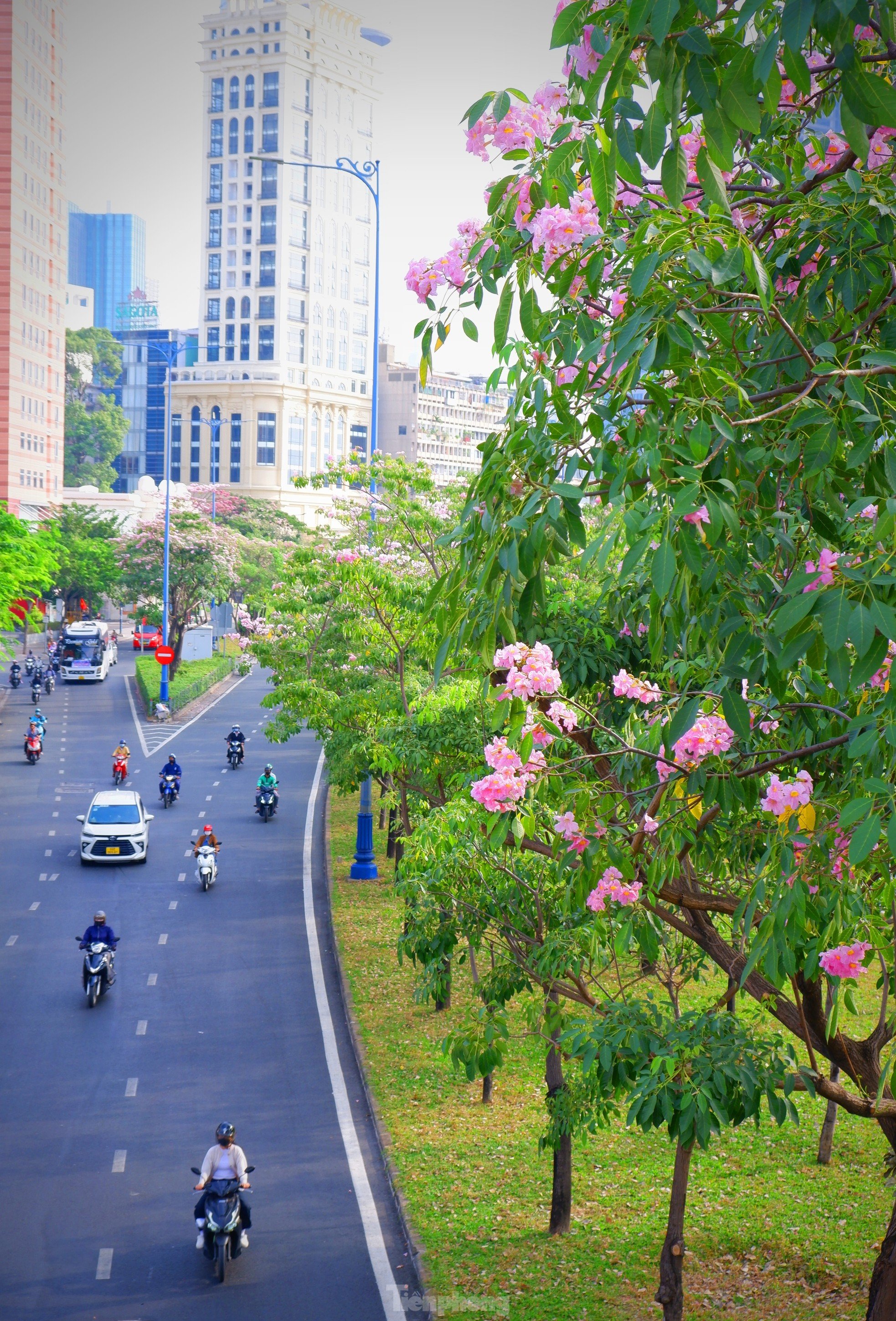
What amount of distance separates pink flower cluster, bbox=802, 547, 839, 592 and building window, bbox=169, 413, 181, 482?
14041cm

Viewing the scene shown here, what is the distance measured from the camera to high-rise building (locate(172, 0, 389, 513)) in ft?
429

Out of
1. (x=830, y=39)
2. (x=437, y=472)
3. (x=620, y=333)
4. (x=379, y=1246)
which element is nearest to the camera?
(x=830, y=39)

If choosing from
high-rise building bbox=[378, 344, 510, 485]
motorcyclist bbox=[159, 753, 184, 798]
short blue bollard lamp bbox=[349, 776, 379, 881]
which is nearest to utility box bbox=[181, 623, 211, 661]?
motorcyclist bbox=[159, 753, 184, 798]

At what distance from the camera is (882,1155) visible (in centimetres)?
1485

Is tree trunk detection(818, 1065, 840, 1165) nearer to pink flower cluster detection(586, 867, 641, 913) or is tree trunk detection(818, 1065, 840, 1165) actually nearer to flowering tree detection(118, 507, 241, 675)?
pink flower cluster detection(586, 867, 641, 913)

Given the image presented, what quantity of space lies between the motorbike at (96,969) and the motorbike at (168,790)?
15153mm

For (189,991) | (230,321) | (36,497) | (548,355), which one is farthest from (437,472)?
(548,355)

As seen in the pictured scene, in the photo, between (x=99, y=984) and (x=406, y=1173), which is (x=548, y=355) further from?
(x=99, y=984)

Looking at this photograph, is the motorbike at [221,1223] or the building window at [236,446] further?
the building window at [236,446]

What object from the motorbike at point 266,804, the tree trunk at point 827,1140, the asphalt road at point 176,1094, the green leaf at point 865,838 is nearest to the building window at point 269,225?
the motorbike at point 266,804

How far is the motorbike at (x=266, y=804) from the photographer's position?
111 feet

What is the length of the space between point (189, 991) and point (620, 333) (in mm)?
17476

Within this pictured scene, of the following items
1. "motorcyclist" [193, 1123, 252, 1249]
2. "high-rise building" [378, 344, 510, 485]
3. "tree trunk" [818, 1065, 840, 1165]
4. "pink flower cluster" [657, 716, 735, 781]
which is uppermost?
"high-rise building" [378, 344, 510, 485]

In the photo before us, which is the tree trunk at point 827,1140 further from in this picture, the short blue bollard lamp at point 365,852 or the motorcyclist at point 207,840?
the motorcyclist at point 207,840
